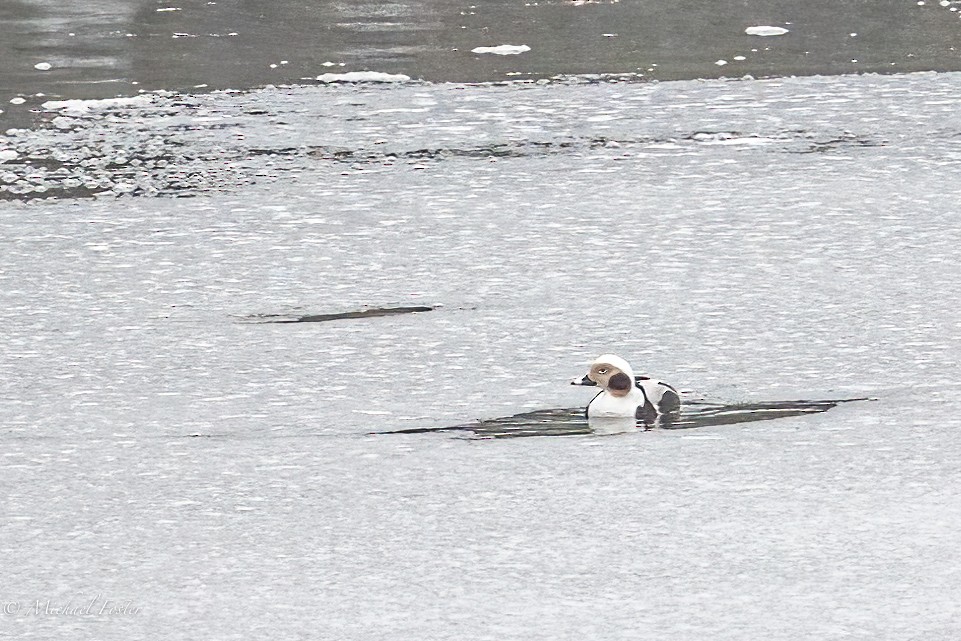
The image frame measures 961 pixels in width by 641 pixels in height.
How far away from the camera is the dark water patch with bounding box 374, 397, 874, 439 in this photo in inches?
162

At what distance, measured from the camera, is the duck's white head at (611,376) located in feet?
13.8

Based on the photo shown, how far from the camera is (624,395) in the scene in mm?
4199

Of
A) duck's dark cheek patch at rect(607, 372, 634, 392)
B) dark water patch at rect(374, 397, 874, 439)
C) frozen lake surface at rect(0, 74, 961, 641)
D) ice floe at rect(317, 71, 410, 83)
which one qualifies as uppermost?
ice floe at rect(317, 71, 410, 83)

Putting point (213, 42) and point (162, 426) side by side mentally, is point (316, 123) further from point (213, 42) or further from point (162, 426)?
point (162, 426)

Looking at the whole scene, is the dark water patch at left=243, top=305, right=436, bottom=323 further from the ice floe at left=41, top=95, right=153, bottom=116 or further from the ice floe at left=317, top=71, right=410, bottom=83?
the ice floe at left=317, top=71, right=410, bottom=83

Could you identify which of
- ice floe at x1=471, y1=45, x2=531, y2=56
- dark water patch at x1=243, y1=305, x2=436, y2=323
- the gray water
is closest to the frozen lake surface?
dark water patch at x1=243, y1=305, x2=436, y2=323

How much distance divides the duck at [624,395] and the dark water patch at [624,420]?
0.02m

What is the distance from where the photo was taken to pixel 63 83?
9.67 metres

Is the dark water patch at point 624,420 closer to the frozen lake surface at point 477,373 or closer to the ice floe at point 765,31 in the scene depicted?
the frozen lake surface at point 477,373

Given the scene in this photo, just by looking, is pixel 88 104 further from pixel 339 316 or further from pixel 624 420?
pixel 624 420

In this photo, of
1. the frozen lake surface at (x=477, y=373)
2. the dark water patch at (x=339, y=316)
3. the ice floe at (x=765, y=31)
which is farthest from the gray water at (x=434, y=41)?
the dark water patch at (x=339, y=316)

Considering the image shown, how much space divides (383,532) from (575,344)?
1449mm

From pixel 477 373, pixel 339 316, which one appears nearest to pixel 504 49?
pixel 339 316

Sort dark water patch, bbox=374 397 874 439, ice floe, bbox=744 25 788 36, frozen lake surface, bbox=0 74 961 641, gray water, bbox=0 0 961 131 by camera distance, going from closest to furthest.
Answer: frozen lake surface, bbox=0 74 961 641 → dark water patch, bbox=374 397 874 439 → gray water, bbox=0 0 961 131 → ice floe, bbox=744 25 788 36
